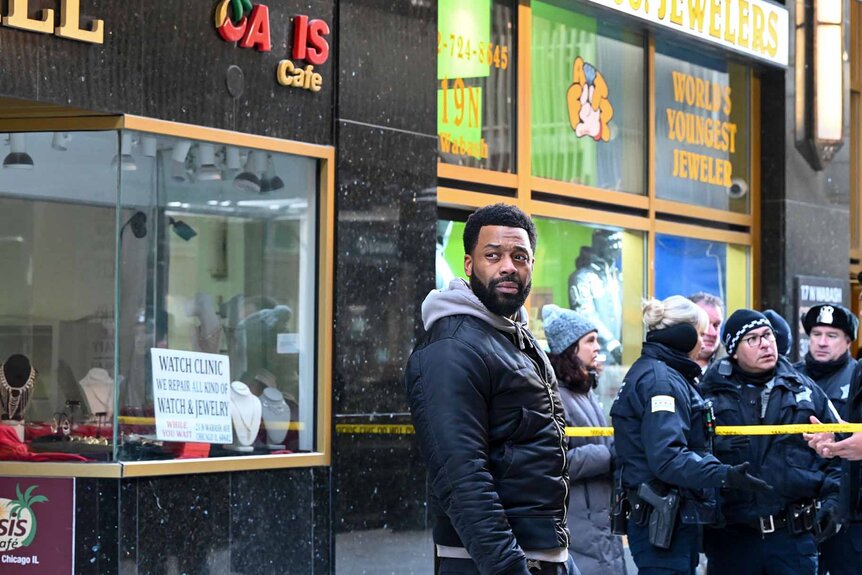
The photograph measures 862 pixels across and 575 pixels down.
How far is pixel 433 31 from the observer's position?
925cm

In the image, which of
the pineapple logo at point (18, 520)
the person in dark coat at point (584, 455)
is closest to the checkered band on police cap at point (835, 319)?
the person in dark coat at point (584, 455)

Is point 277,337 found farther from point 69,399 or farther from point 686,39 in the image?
point 686,39

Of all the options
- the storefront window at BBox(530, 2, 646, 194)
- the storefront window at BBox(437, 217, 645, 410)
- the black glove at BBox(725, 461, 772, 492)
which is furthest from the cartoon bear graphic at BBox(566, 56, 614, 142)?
the black glove at BBox(725, 461, 772, 492)

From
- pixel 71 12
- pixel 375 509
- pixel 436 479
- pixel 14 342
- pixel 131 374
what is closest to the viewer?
pixel 436 479

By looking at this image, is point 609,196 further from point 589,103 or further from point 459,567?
A: point 459,567

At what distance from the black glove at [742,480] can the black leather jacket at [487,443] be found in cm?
199

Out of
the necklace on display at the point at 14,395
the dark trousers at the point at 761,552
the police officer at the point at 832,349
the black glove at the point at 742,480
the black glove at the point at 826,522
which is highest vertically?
the police officer at the point at 832,349

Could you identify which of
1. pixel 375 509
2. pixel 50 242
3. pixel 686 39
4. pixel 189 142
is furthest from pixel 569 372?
pixel 686 39

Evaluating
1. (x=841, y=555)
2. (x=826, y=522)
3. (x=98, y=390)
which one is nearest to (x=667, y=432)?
(x=826, y=522)

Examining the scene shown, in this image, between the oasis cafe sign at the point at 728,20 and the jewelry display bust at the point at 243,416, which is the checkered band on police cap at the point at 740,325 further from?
the oasis cafe sign at the point at 728,20

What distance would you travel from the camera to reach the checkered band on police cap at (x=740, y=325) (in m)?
7.31

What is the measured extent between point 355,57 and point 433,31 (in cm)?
79

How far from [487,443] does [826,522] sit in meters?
3.35

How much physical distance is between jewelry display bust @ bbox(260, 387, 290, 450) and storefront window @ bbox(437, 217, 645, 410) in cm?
242
